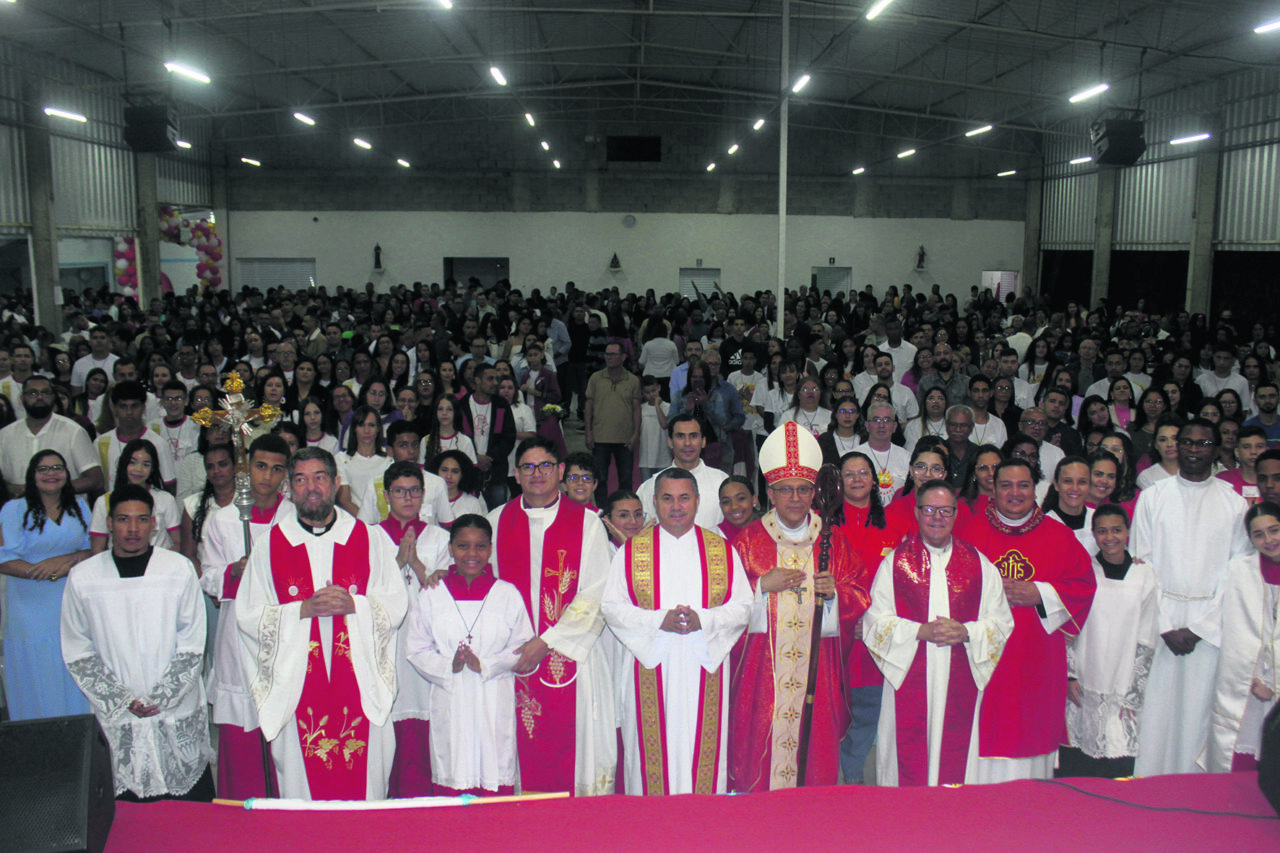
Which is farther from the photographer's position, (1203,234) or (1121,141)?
(1203,234)

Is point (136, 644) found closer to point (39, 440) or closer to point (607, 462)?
point (39, 440)

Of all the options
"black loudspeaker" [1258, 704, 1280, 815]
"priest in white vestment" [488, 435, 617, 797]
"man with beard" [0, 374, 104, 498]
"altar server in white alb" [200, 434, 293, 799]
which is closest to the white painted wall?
"man with beard" [0, 374, 104, 498]

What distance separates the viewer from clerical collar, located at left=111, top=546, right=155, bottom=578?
363 cm

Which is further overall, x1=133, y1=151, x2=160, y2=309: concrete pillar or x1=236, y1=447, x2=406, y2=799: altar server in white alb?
x1=133, y1=151, x2=160, y2=309: concrete pillar

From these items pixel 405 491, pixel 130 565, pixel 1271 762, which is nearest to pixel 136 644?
pixel 130 565

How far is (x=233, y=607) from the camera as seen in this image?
3967 mm

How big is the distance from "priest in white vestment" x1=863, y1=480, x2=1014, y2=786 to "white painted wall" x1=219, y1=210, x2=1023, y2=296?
21.6 meters

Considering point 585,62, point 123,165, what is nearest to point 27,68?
point 123,165

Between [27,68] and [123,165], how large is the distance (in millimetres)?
3897

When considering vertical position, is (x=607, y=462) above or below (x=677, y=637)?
above

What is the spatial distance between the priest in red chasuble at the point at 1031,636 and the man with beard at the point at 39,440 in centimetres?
487

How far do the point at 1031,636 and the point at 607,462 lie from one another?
4.32 metres

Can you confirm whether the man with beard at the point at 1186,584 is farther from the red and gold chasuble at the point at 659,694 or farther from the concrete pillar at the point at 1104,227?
the concrete pillar at the point at 1104,227

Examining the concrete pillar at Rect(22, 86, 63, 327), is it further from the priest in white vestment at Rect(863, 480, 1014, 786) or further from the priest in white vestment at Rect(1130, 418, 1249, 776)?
the priest in white vestment at Rect(1130, 418, 1249, 776)
